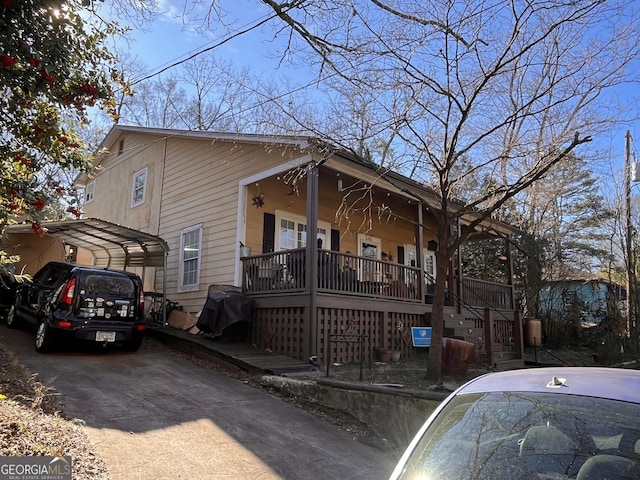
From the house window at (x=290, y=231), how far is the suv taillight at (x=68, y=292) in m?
5.47

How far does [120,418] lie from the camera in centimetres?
558

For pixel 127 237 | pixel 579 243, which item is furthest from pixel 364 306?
pixel 579 243

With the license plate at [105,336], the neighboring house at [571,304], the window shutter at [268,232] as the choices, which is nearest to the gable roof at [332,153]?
the window shutter at [268,232]

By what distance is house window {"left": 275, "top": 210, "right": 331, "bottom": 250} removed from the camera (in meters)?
13.1

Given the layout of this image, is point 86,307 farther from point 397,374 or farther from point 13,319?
point 397,374

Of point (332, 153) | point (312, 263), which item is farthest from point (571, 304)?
point (332, 153)

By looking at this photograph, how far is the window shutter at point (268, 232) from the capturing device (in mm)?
12562

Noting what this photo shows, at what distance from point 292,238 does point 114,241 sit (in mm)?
5376

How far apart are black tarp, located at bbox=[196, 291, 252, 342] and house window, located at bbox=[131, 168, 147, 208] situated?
24.4 ft

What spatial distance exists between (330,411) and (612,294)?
57.4 feet

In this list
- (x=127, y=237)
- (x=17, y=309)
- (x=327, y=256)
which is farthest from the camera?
(x=127, y=237)

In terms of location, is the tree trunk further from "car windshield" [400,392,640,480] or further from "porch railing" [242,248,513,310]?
"car windshield" [400,392,640,480]

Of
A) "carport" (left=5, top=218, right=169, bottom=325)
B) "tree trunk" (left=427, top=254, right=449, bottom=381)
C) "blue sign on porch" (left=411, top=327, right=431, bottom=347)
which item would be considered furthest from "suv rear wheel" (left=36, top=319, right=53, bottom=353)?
"blue sign on porch" (left=411, top=327, right=431, bottom=347)

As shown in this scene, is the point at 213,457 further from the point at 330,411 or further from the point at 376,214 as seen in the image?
the point at 376,214
